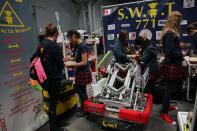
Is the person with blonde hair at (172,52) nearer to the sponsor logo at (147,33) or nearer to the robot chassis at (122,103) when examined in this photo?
the robot chassis at (122,103)

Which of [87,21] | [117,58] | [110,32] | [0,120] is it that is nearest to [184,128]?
[117,58]

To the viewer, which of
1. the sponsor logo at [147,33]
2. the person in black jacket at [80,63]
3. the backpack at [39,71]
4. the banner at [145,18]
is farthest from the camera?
the sponsor logo at [147,33]

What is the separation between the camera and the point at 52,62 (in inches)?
70.0

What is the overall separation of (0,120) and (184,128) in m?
1.96

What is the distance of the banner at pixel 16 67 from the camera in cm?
180

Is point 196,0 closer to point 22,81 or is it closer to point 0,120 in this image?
point 22,81

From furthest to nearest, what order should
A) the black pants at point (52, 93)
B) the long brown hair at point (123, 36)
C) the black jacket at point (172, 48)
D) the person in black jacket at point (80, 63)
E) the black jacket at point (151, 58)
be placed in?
the long brown hair at point (123, 36)
the black jacket at point (151, 58)
the person in black jacket at point (80, 63)
the black jacket at point (172, 48)
the black pants at point (52, 93)

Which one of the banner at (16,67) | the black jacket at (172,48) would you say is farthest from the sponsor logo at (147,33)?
the banner at (16,67)

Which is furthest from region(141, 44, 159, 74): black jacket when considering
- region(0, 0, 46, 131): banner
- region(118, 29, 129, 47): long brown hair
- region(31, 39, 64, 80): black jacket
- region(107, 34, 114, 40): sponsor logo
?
region(0, 0, 46, 131): banner

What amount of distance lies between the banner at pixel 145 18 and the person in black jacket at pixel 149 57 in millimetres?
1015

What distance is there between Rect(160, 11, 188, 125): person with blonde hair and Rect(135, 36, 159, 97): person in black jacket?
0.25 m

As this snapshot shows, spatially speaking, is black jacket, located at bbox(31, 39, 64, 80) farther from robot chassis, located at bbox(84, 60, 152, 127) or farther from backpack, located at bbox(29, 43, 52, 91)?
robot chassis, located at bbox(84, 60, 152, 127)

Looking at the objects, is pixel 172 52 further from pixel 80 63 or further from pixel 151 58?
pixel 80 63

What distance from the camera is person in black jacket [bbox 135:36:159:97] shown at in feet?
7.47
